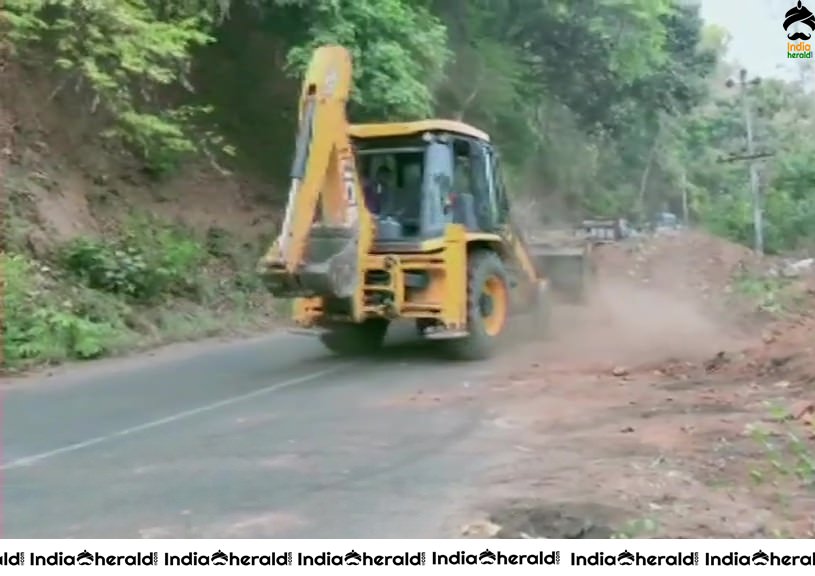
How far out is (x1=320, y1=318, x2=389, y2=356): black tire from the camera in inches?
446

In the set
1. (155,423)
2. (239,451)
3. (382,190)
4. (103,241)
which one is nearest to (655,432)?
(239,451)

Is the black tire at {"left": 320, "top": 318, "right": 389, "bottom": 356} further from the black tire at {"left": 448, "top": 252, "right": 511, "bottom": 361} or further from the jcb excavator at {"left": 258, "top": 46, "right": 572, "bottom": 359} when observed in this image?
the black tire at {"left": 448, "top": 252, "right": 511, "bottom": 361}

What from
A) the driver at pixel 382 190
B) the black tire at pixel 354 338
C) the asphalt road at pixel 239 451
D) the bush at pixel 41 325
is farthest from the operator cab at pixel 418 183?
the bush at pixel 41 325

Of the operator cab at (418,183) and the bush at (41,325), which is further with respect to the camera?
the bush at (41,325)

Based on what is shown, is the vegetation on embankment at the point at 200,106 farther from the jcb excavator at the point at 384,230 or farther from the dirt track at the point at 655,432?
the dirt track at the point at 655,432

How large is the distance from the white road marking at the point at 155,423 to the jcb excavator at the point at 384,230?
0.77 meters

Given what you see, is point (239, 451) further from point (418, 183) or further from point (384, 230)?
point (418, 183)

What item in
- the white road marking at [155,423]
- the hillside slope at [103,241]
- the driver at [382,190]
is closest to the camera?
the white road marking at [155,423]

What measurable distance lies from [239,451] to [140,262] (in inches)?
277

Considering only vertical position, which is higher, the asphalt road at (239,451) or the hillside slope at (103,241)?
the hillside slope at (103,241)

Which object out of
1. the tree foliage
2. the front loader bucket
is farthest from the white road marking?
the tree foliage

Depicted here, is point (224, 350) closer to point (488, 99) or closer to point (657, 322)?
point (657, 322)

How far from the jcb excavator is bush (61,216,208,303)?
2.71 metres

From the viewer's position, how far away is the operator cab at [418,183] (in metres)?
10.5
